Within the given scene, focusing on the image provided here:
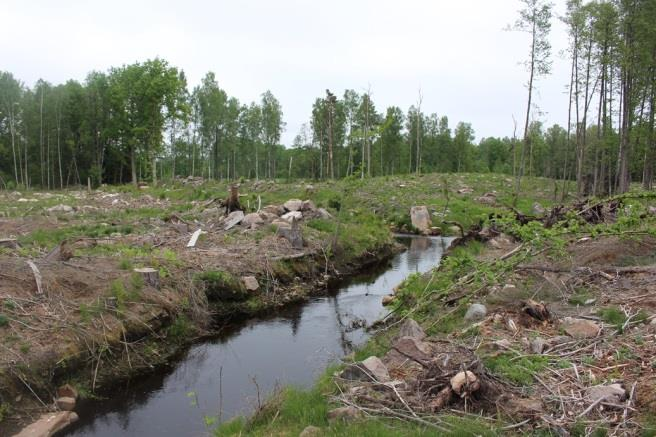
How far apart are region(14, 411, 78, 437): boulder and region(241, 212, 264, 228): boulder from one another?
31.9 ft

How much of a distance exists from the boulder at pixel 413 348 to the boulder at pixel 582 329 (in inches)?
71.9

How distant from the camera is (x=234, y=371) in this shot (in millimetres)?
8805

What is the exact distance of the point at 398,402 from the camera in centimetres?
538

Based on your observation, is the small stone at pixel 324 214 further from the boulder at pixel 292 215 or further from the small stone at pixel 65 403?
the small stone at pixel 65 403

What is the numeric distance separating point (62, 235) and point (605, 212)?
15138mm

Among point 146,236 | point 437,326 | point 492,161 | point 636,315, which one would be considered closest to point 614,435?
point 636,315

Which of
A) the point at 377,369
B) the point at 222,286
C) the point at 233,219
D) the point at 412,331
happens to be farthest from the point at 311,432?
the point at 233,219

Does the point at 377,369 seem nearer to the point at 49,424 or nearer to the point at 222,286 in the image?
the point at 49,424

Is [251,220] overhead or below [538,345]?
overhead

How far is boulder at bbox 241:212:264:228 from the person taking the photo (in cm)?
→ 1648

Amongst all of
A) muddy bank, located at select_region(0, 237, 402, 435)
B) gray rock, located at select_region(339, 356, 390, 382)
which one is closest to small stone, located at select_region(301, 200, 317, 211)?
muddy bank, located at select_region(0, 237, 402, 435)

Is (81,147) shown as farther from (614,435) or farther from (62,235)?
(614,435)

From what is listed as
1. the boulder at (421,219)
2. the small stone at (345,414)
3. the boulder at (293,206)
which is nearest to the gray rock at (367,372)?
the small stone at (345,414)

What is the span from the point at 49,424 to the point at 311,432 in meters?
3.92
